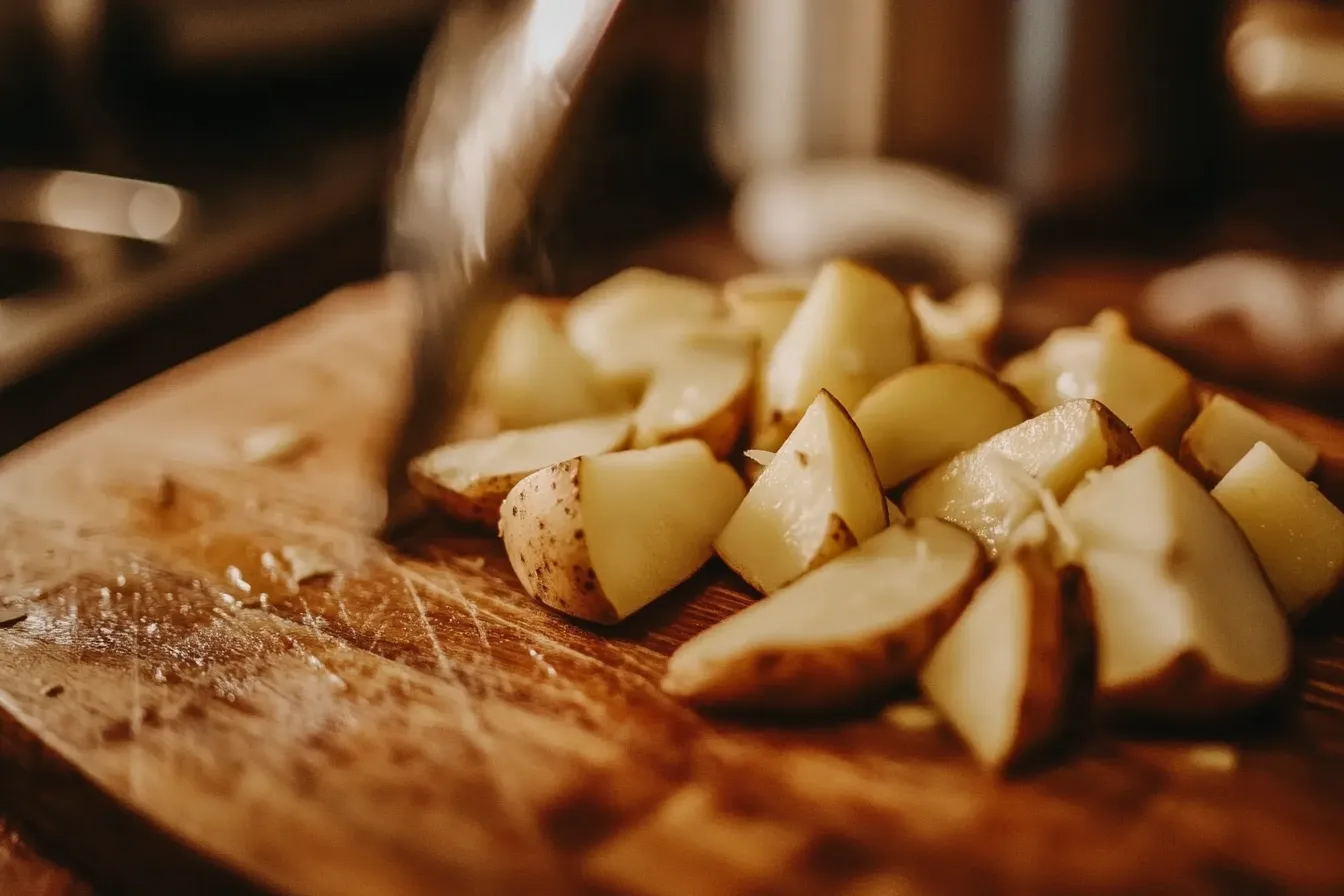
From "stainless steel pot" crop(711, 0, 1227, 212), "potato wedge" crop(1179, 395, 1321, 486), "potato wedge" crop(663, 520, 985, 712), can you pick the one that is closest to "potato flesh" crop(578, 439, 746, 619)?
"potato wedge" crop(663, 520, 985, 712)

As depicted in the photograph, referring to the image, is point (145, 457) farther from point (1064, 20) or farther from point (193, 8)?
point (1064, 20)

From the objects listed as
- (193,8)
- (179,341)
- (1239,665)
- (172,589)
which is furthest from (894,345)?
(193,8)

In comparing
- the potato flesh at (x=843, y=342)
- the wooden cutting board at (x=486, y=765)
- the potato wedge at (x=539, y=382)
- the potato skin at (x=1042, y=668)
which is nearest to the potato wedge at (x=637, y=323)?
the potato wedge at (x=539, y=382)

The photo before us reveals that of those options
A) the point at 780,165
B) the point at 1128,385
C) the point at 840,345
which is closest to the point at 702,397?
the point at 840,345

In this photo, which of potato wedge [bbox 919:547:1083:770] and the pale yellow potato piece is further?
the pale yellow potato piece

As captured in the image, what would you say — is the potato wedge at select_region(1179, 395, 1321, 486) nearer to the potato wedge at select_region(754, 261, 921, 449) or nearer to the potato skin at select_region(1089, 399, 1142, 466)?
the potato skin at select_region(1089, 399, 1142, 466)

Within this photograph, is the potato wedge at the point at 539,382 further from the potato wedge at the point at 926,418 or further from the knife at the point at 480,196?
the potato wedge at the point at 926,418
